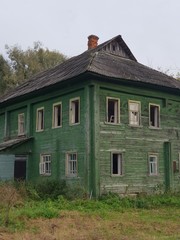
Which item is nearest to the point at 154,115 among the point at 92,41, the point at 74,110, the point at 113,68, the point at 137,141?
the point at 137,141

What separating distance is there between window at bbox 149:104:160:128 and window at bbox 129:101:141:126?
3.60ft

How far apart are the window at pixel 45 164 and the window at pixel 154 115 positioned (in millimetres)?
6091

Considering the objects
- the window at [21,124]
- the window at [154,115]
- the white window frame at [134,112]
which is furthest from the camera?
the window at [21,124]

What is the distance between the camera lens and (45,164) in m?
21.2

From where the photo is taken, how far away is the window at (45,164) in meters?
20.8

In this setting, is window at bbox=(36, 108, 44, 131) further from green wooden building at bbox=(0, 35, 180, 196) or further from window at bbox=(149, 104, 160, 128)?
window at bbox=(149, 104, 160, 128)

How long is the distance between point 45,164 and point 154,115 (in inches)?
266

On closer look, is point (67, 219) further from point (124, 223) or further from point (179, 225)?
point (179, 225)

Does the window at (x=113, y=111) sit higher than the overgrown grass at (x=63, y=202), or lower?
higher

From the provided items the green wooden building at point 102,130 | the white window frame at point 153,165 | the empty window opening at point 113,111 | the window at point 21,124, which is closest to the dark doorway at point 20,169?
the green wooden building at point 102,130

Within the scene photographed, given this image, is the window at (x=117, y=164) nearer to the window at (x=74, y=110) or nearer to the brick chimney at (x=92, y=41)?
the window at (x=74, y=110)

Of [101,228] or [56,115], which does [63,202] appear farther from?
[56,115]

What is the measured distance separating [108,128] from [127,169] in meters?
2.36

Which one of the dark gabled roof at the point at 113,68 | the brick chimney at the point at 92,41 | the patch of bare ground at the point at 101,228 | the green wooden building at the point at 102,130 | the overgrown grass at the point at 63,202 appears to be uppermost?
the brick chimney at the point at 92,41
